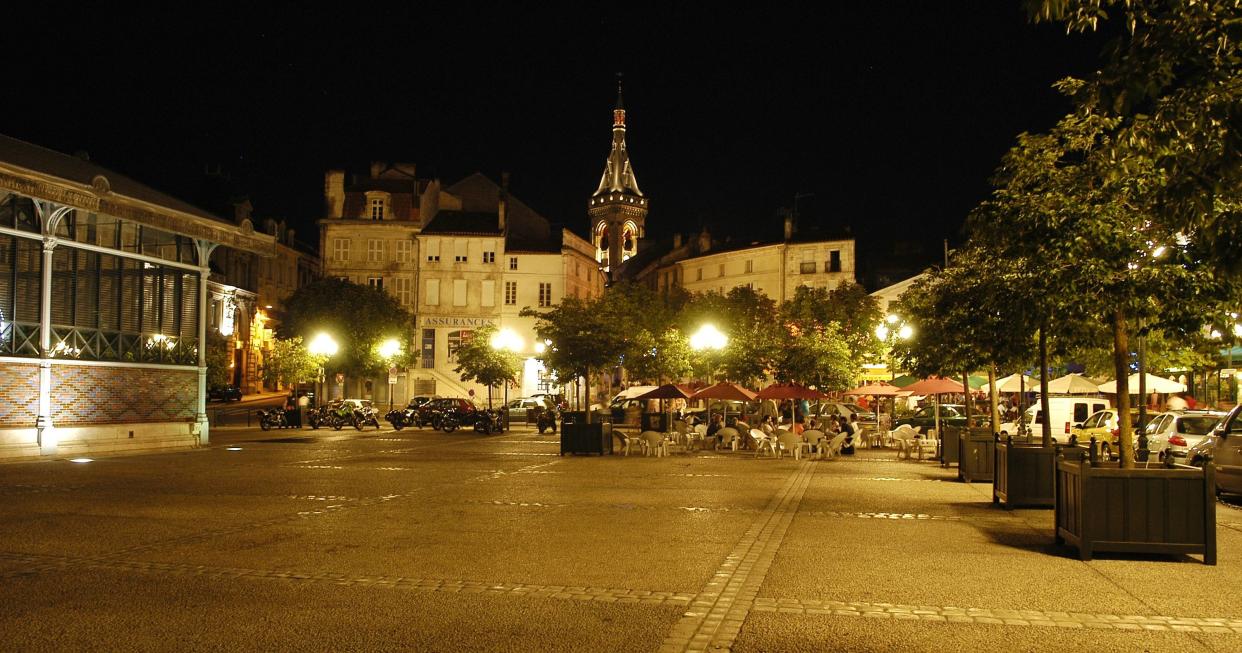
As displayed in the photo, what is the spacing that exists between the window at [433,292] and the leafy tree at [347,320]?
7.21m

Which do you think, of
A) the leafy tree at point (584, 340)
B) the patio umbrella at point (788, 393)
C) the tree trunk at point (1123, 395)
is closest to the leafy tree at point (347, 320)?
the leafy tree at point (584, 340)

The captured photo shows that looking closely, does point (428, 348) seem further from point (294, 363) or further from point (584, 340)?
point (584, 340)

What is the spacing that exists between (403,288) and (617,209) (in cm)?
10450

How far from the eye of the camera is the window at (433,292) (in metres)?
70.1

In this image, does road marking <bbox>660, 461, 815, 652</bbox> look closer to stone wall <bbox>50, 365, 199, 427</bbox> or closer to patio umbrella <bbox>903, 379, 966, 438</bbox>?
patio umbrella <bbox>903, 379, 966, 438</bbox>

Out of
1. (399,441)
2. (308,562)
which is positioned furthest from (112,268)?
(308,562)

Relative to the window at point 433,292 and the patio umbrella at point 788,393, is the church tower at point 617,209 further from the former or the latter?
the patio umbrella at point 788,393

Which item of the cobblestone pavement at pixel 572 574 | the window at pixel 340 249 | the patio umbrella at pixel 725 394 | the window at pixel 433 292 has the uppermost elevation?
the window at pixel 340 249

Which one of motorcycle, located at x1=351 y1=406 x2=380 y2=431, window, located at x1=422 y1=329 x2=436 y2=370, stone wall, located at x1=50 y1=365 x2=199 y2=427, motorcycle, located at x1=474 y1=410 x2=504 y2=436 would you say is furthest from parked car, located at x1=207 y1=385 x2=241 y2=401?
stone wall, located at x1=50 y1=365 x2=199 y2=427

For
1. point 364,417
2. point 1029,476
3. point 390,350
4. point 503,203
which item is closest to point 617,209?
point 503,203

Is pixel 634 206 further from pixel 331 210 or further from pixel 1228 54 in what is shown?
pixel 1228 54

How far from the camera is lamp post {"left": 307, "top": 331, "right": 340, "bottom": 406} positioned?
5356 centimetres

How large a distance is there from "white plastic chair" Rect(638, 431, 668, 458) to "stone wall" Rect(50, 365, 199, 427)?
43.6ft

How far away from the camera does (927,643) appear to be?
671cm
